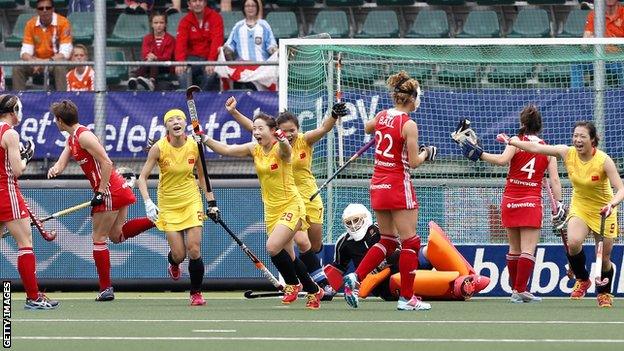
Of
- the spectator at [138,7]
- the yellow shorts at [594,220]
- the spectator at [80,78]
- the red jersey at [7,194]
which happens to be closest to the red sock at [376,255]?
the yellow shorts at [594,220]

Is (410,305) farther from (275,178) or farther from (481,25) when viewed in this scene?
(481,25)

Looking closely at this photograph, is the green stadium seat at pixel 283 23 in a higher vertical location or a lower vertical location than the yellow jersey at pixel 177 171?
higher

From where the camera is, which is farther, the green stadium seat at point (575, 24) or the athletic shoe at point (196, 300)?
the green stadium seat at point (575, 24)

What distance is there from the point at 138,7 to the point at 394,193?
8.59 m

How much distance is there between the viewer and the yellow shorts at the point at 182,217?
12.9 metres

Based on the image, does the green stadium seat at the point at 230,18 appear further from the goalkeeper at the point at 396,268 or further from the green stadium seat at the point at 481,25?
the goalkeeper at the point at 396,268

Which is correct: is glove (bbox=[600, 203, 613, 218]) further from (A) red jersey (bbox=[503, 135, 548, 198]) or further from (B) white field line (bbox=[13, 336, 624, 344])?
(B) white field line (bbox=[13, 336, 624, 344])

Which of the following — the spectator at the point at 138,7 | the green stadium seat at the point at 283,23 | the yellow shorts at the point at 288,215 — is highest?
the spectator at the point at 138,7

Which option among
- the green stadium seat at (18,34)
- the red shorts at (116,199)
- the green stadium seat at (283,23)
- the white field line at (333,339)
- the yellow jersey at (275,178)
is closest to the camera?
the white field line at (333,339)

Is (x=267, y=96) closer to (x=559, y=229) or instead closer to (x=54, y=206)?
(x=54, y=206)

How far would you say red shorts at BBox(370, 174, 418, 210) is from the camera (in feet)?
37.4

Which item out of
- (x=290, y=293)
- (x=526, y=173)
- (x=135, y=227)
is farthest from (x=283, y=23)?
(x=290, y=293)

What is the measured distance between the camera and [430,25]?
1861cm

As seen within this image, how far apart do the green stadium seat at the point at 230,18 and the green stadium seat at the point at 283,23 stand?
0.37 metres
